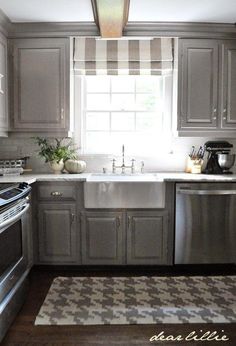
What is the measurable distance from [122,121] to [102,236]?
4.30ft

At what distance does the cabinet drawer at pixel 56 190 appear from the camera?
116 inches

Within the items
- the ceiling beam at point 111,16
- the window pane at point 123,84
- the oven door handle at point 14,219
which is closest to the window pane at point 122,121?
the window pane at point 123,84

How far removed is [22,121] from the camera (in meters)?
3.17

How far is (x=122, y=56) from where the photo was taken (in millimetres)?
3365

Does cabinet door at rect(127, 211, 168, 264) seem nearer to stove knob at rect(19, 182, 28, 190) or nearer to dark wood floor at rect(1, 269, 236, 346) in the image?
dark wood floor at rect(1, 269, 236, 346)

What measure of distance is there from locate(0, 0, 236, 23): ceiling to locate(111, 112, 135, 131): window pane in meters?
0.96

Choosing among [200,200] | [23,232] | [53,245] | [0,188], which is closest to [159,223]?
[200,200]

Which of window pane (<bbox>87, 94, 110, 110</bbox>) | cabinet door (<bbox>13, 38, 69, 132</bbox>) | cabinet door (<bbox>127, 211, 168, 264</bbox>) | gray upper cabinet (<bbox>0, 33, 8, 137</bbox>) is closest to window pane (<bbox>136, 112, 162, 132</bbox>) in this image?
window pane (<bbox>87, 94, 110, 110</bbox>)

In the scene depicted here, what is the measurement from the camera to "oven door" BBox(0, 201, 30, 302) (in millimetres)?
1995

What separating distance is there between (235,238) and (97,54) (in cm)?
223

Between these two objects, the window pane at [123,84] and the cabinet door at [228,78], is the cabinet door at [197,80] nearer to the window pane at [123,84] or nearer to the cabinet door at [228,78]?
the cabinet door at [228,78]

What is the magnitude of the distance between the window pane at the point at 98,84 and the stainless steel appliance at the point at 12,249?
156cm

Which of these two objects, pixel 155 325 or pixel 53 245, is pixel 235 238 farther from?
pixel 53 245

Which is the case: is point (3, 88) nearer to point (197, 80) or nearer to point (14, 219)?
point (14, 219)
